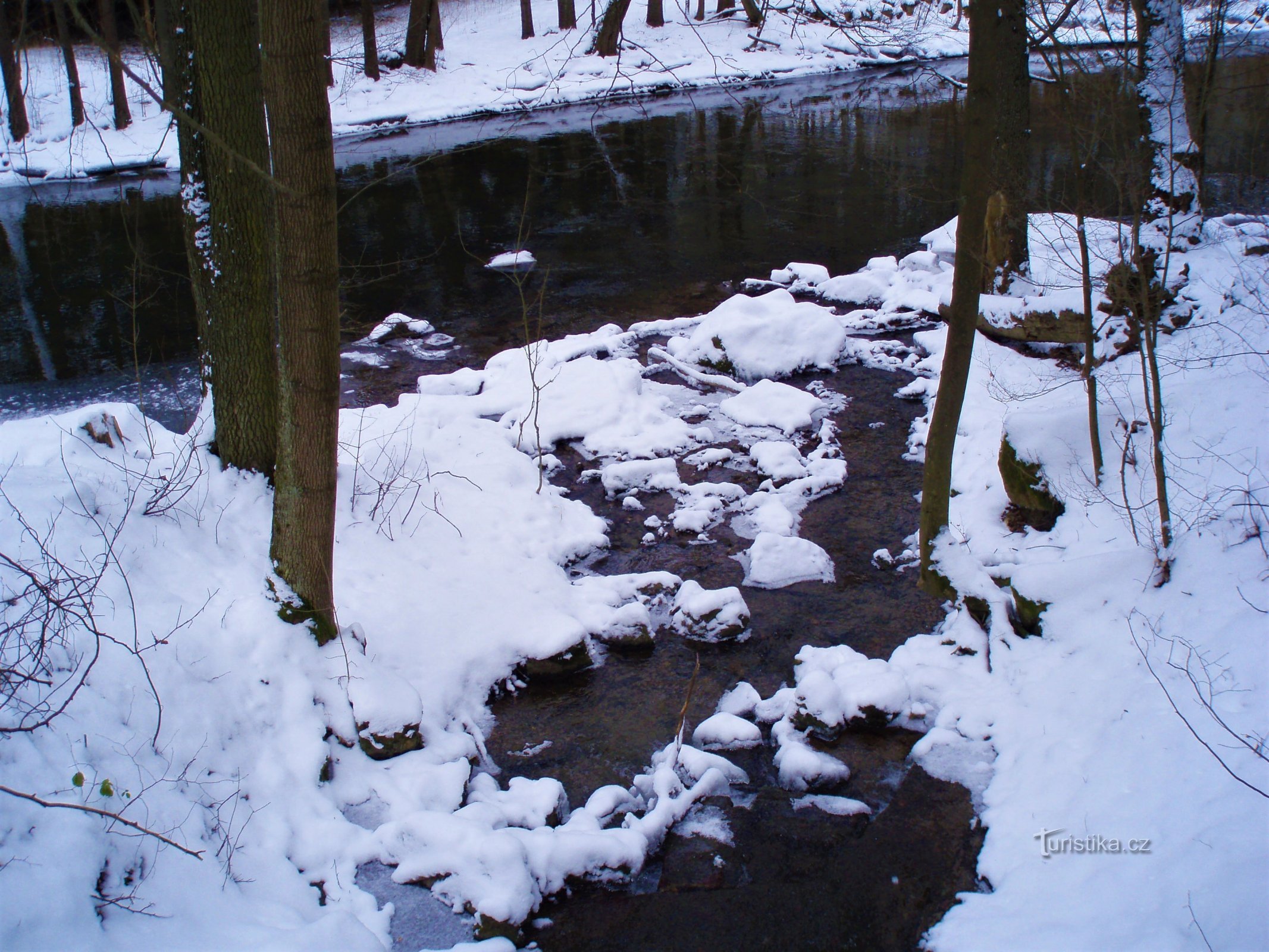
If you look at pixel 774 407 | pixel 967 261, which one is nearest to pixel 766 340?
pixel 774 407

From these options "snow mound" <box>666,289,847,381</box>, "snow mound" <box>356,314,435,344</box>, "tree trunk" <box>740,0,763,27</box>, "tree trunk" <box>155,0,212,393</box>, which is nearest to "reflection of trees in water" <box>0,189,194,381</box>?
"snow mound" <box>356,314,435,344</box>

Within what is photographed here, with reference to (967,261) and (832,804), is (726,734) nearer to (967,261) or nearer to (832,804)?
(832,804)

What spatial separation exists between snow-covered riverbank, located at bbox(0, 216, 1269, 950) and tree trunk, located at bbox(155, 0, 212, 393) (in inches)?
37.8

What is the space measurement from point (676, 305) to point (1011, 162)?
15.9ft

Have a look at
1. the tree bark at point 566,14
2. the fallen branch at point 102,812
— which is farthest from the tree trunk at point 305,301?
the tree bark at point 566,14

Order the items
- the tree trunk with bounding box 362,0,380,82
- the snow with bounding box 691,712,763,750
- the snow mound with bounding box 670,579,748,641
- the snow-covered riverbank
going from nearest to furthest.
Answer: the snow-covered riverbank < the snow with bounding box 691,712,763,750 < the snow mound with bounding box 670,579,748,641 < the tree trunk with bounding box 362,0,380,82

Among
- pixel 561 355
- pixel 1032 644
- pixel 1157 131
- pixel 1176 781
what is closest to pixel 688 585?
pixel 1032 644

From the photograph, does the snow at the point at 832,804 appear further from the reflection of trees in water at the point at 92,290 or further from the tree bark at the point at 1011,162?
the reflection of trees in water at the point at 92,290

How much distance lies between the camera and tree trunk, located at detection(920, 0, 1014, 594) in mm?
4527

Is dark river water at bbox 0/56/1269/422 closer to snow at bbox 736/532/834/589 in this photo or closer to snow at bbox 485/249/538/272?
snow at bbox 485/249/538/272

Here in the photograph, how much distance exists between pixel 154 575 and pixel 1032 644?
5061mm

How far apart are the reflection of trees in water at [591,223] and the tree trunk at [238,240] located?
1881 millimetres

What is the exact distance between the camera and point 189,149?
553 centimetres

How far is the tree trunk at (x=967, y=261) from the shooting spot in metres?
4.53
